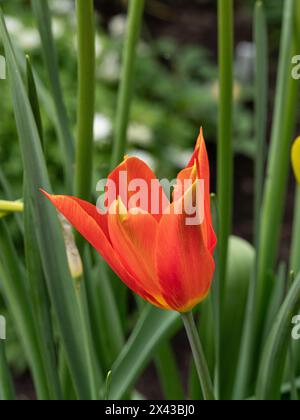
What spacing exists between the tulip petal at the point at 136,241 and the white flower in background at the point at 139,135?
1555 mm

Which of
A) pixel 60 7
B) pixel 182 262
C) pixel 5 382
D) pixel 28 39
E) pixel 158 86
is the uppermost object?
pixel 60 7

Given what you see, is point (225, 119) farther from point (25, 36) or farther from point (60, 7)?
point (60, 7)

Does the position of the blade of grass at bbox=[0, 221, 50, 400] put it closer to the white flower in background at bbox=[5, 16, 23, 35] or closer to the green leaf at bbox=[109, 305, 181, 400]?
the green leaf at bbox=[109, 305, 181, 400]

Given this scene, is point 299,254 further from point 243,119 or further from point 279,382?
point 243,119

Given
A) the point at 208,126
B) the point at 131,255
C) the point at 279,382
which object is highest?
the point at 208,126

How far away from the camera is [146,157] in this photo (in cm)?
199

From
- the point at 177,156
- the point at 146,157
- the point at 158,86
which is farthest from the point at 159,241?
the point at 158,86

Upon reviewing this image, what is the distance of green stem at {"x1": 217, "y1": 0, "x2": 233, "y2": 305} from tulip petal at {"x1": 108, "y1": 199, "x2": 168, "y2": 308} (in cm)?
21

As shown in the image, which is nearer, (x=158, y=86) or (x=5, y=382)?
(x=5, y=382)

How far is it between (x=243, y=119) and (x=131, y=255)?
6.43ft

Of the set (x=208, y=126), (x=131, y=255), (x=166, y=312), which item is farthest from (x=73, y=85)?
(x=131, y=255)

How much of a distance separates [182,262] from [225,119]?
0.21 meters

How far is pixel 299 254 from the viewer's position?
2.56ft

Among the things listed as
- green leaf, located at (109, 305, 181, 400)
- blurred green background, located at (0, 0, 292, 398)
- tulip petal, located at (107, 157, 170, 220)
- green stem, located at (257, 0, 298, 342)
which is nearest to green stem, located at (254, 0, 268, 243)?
green stem, located at (257, 0, 298, 342)
